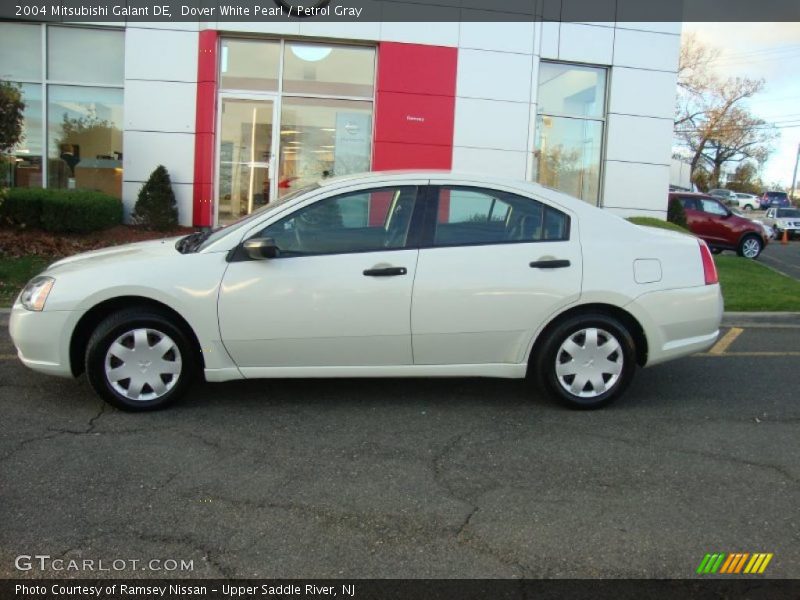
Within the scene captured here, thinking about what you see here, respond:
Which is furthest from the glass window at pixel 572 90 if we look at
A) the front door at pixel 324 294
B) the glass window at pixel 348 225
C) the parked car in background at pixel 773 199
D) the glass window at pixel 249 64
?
the parked car in background at pixel 773 199

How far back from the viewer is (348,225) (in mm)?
4789

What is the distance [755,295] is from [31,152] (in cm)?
1224

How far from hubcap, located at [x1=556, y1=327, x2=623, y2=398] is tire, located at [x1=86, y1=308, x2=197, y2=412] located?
2.48 m

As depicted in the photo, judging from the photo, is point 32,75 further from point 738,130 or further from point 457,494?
point 738,130

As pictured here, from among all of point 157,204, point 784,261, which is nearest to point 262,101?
point 157,204

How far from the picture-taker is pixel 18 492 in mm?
3549

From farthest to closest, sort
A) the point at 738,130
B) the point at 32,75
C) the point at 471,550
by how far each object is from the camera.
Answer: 1. the point at 738,130
2. the point at 32,75
3. the point at 471,550

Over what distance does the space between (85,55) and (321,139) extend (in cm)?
444

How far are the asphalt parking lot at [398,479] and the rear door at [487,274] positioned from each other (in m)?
0.52

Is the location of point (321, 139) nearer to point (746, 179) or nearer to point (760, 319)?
point (760, 319)

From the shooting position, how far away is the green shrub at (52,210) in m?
11.0

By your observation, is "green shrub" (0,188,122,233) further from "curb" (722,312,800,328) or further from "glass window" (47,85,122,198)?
"curb" (722,312,800,328)

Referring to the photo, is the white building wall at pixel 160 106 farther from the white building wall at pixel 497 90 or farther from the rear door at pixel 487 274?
the rear door at pixel 487 274
